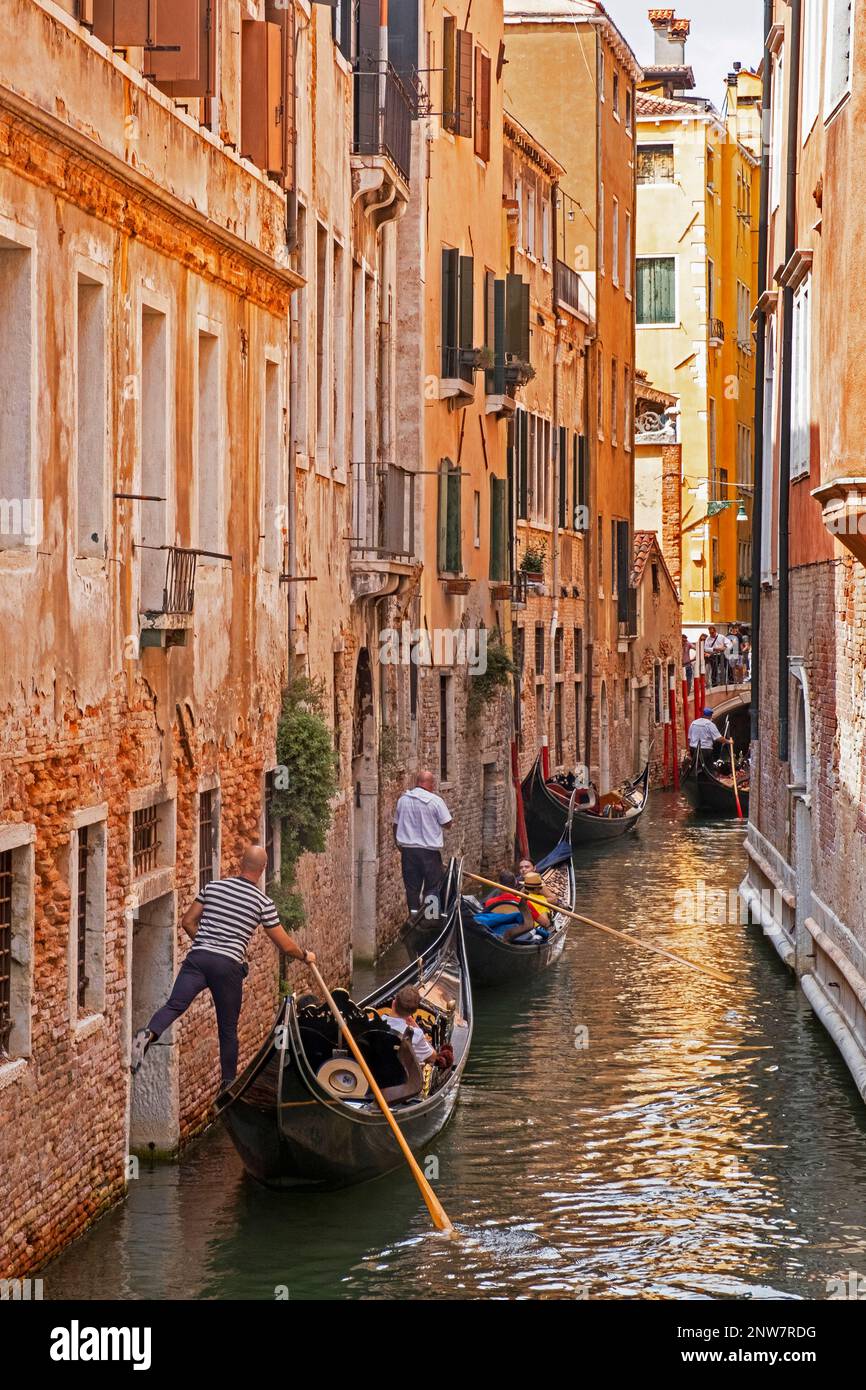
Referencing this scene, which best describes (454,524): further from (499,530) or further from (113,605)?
(113,605)

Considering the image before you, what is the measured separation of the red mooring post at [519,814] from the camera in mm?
23281

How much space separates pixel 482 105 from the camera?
21.2 m

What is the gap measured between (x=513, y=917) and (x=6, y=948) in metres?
8.75

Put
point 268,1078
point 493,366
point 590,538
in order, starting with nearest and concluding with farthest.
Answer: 1. point 268,1078
2. point 493,366
3. point 590,538

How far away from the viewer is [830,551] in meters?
13.4

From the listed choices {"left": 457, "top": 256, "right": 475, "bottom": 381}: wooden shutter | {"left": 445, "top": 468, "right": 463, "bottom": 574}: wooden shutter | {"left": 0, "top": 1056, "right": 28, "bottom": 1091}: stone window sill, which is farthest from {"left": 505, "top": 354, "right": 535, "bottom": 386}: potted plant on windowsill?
{"left": 0, "top": 1056, "right": 28, "bottom": 1091}: stone window sill

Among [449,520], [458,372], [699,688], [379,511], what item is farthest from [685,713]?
[379,511]

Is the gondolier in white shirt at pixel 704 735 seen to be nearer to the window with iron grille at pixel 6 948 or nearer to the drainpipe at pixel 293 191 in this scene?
the drainpipe at pixel 293 191

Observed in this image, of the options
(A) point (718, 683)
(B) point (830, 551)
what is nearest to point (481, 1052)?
(B) point (830, 551)

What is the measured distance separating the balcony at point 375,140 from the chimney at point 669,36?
32878mm

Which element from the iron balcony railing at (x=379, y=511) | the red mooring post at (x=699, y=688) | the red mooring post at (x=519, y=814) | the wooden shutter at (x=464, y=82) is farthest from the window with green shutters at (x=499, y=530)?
the red mooring post at (x=699, y=688)

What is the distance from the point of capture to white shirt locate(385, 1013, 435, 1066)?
11.1 metres
